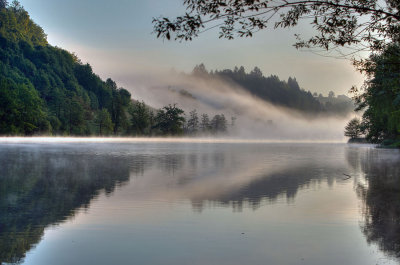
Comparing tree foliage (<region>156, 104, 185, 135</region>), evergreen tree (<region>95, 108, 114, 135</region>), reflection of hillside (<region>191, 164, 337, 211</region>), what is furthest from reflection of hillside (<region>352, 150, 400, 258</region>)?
evergreen tree (<region>95, 108, 114, 135</region>)

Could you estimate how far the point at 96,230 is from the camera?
1027 cm

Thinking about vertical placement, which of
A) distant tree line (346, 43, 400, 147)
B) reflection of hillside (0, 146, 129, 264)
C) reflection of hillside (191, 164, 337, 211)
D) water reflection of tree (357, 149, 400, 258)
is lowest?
water reflection of tree (357, 149, 400, 258)

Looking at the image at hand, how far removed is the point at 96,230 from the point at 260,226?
4.23 meters

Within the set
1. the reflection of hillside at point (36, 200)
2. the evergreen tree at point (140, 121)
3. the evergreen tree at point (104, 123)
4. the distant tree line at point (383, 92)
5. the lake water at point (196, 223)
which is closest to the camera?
the lake water at point (196, 223)

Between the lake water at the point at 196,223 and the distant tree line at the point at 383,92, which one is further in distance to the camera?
the distant tree line at the point at 383,92

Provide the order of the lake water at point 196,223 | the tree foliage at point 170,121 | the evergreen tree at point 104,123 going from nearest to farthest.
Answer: the lake water at point 196,223, the evergreen tree at point 104,123, the tree foliage at point 170,121

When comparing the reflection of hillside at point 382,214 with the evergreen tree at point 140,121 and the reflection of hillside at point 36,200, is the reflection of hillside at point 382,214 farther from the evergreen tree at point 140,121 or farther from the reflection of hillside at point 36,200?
the evergreen tree at point 140,121

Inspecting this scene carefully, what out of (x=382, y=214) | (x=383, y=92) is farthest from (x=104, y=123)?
(x=382, y=214)

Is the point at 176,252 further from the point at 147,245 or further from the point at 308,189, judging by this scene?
the point at 308,189

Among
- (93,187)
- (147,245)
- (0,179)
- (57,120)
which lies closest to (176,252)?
(147,245)

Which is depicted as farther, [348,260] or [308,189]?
[308,189]

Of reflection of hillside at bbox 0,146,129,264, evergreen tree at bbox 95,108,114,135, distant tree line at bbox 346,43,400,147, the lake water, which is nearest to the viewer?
the lake water

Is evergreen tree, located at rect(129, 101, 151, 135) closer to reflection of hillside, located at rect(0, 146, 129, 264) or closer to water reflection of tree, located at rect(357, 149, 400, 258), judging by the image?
reflection of hillside, located at rect(0, 146, 129, 264)

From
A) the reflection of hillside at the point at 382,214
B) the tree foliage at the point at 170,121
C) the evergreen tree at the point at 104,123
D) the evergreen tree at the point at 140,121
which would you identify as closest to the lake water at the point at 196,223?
the reflection of hillside at the point at 382,214
